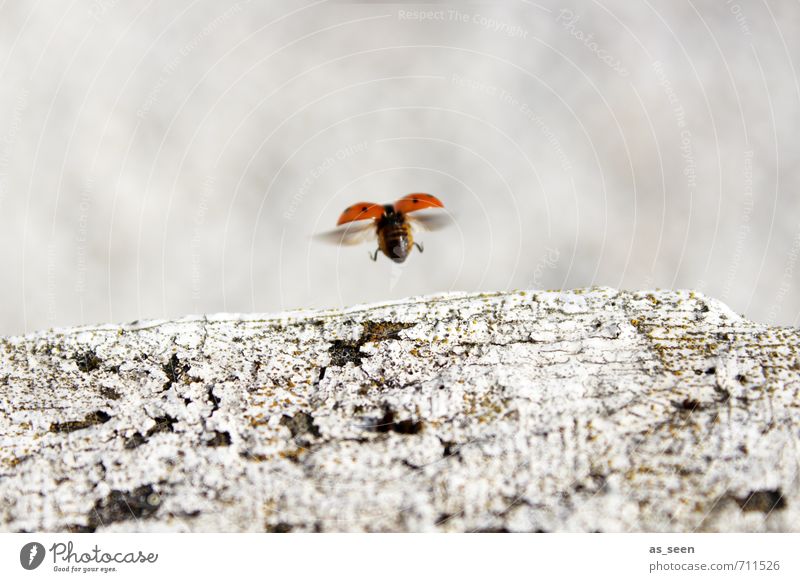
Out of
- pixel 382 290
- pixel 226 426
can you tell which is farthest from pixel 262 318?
pixel 382 290

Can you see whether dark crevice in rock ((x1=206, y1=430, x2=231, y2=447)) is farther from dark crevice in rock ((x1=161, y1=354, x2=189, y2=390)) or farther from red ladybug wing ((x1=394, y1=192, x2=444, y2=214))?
red ladybug wing ((x1=394, y1=192, x2=444, y2=214))

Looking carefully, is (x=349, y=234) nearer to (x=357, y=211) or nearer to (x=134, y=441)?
(x=357, y=211)

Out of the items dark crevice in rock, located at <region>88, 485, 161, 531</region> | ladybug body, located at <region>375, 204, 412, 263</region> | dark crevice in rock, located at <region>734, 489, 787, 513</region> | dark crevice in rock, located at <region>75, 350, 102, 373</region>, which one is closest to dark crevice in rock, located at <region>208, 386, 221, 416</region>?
dark crevice in rock, located at <region>88, 485, 161, 531</region>

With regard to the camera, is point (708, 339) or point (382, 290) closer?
point (708, 339)

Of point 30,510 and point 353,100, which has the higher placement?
point 353,100

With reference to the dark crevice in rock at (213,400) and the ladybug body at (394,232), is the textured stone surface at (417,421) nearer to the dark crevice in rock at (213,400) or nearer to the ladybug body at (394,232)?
the dark crevice in rock at (213,400)

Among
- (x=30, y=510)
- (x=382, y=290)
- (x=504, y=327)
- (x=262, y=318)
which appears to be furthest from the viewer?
(x=382, y=290)

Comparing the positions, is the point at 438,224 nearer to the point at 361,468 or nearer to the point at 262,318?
the point at 262,318
